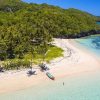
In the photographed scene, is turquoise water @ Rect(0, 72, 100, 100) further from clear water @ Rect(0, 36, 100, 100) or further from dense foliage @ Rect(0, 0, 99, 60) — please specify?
dense foliage @ Rect(0, 0, 99, 60)

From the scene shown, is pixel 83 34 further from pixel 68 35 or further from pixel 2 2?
pixel 2 2

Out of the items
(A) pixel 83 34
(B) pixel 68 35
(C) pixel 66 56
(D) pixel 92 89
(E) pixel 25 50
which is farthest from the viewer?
(A) pixel 83 34

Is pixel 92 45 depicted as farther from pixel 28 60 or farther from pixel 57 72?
pixel 57 72

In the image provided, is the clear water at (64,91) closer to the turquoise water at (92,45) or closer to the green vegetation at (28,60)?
the green vegetation at (28,60)

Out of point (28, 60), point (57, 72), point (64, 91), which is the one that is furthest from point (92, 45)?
point (64, 91)

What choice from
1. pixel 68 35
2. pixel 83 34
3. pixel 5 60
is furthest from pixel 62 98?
pixel 83 34
